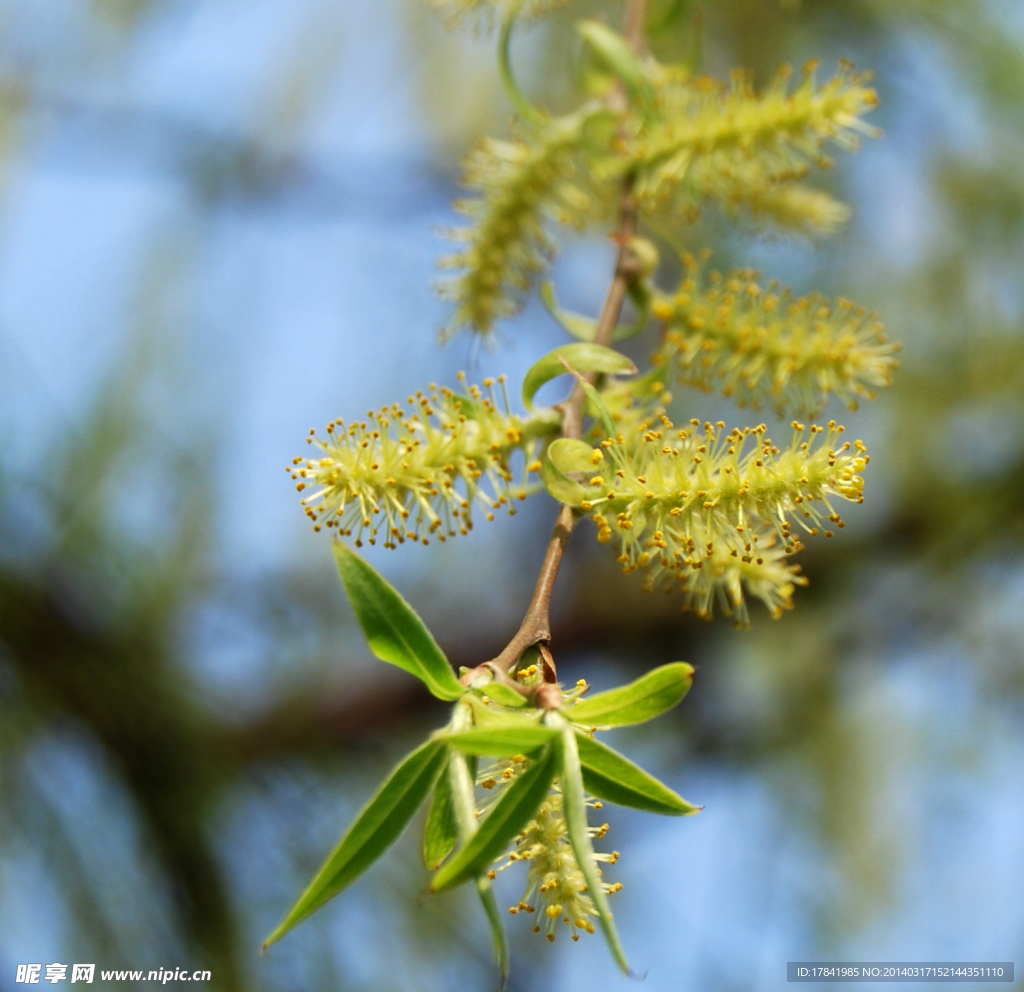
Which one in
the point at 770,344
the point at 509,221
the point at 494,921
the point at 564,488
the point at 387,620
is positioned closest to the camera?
the point at 494,921

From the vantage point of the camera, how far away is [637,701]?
60cm

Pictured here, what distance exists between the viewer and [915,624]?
2115 millimetres

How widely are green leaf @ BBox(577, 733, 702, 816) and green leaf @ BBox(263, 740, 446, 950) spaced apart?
0.08m

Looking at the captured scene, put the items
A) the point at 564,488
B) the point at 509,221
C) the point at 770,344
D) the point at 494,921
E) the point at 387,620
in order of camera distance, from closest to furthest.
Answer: the point at 494,921 → the point at 387,620 → the point at 564,488 → the point at 770,344 → the point at 509,221

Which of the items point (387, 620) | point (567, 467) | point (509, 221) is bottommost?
point (387, 620)

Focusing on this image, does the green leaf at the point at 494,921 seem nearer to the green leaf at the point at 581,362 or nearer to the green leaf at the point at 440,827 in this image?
the green leaf at the point at 440,827

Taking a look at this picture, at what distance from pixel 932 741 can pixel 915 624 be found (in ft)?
0.82

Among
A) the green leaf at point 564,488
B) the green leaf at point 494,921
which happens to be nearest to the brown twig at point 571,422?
the green leaf at point 564,488

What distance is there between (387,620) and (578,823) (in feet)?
0.54

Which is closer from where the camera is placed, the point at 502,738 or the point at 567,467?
the point at 502,738

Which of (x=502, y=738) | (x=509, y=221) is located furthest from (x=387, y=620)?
(x=509, y=221)

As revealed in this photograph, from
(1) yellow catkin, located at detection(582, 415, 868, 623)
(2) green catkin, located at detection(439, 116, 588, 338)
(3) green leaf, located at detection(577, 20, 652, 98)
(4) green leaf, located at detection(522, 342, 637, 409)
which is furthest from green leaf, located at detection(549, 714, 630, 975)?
(3) green leaf, located at detection(577, 20, 652, 98)

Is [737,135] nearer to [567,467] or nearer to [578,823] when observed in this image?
[567,467]

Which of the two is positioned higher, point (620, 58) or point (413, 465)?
point (620, 58)
